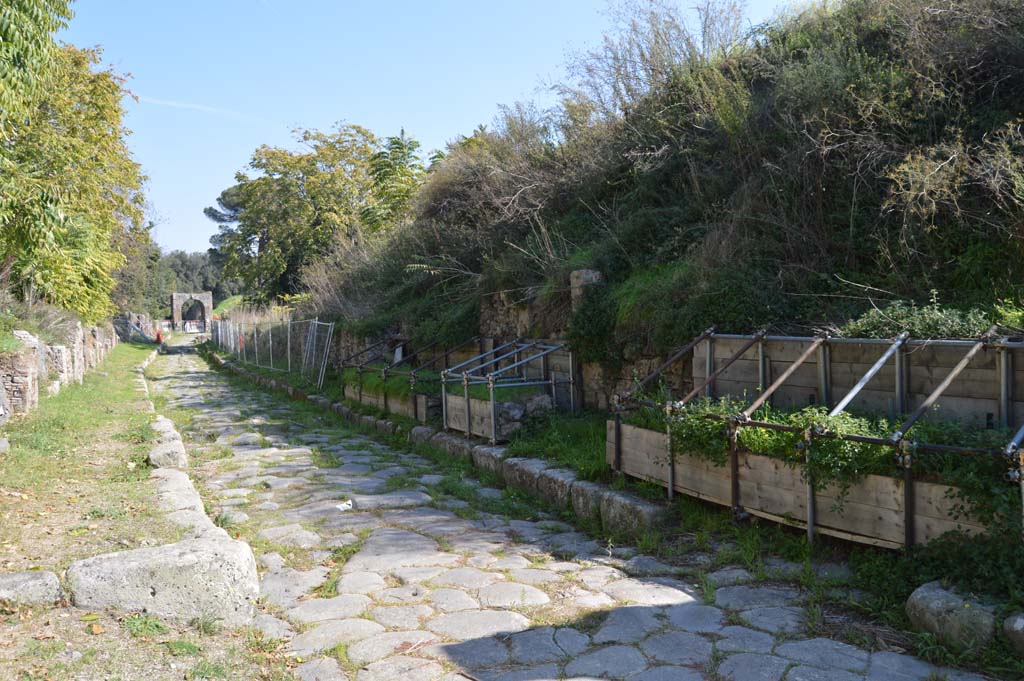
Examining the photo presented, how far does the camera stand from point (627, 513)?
5.61m

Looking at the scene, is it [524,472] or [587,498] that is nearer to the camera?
[587,498]

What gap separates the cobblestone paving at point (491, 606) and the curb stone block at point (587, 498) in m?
0.22

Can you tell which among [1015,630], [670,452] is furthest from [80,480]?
[1015,630]

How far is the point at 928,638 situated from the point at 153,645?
11.8ft

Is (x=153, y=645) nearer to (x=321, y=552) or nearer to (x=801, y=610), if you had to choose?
(x=321, y=552)

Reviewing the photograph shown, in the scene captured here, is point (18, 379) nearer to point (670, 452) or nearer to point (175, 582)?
point (175, 582)

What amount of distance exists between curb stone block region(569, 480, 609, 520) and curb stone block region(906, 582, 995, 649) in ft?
8.63

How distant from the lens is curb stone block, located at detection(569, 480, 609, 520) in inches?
235

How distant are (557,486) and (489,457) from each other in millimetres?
1522

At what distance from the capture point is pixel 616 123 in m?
11.0

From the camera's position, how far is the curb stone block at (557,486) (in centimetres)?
641

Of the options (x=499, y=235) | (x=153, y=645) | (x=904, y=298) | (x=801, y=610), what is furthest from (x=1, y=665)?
(x=499, y=235)

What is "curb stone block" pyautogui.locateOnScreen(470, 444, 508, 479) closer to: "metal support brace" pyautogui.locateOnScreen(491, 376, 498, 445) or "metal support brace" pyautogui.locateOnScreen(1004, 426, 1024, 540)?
"metal support brace" pyautogui.locateOnScreen(491, 376, 498, 445)

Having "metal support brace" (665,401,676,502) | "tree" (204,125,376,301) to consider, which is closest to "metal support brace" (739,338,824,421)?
"metal support brace" (665,401,676,502)
